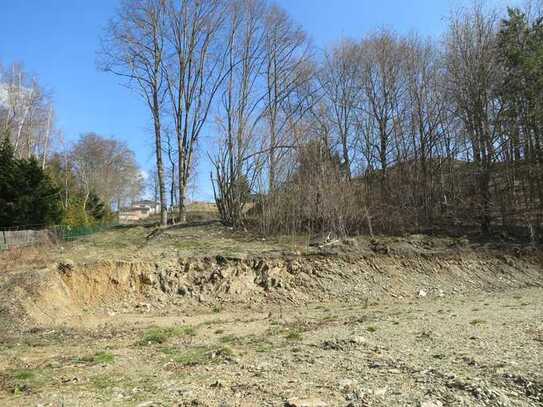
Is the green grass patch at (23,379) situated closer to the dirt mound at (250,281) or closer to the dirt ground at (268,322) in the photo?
the dirt ground at (268,322)

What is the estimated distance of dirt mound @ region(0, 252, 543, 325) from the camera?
11.3 meters

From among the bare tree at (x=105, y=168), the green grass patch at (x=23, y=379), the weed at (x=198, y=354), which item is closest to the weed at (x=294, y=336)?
the weed at (x=198, y=354)

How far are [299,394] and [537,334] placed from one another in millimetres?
4746

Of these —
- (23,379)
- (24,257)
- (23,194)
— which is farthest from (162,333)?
(23,194)

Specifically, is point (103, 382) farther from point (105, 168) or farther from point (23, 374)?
point (105, 168)

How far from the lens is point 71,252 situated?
1432cm

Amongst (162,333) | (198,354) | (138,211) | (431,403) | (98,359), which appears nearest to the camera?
(431,403)

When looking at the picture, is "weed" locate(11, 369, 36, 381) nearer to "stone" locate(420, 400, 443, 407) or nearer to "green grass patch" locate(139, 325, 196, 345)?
"green grass patch" locate(139, 325, 196, 345)

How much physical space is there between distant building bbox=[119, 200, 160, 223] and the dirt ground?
48.4 metres

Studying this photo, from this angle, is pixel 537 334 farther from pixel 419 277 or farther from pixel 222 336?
pixel 419 277

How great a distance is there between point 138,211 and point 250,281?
231 feet

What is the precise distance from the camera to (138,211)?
79.9m

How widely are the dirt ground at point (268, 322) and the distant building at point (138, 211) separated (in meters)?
48.4

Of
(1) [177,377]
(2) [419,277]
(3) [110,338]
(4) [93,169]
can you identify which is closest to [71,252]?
(3) [110,338]
